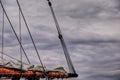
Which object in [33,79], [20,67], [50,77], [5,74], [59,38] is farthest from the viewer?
[59,38]

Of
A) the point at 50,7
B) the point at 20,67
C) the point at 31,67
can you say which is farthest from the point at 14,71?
the point at 50,7

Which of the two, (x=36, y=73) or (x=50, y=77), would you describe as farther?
(x=50, y=77)

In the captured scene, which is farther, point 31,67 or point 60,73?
point 60,73

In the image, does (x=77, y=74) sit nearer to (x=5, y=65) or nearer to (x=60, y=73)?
(x=60, y=73)

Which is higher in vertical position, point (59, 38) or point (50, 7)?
point (50, 7)

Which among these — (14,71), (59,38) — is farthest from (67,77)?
(14,71)

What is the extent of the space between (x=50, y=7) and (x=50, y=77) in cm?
727

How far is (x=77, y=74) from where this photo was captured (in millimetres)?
29172

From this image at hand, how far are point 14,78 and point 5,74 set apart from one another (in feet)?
7.91

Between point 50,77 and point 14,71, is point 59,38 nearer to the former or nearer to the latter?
point 50,77

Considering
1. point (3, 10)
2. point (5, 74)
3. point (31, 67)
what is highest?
point (3, 10)

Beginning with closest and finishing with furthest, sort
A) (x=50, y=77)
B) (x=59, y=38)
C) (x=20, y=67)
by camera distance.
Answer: (x=20, y=67)
(x=50, y=77)
(x=59, y=38)

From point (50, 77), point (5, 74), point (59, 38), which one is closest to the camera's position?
point (5, 74)

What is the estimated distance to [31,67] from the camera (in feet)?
77.2
